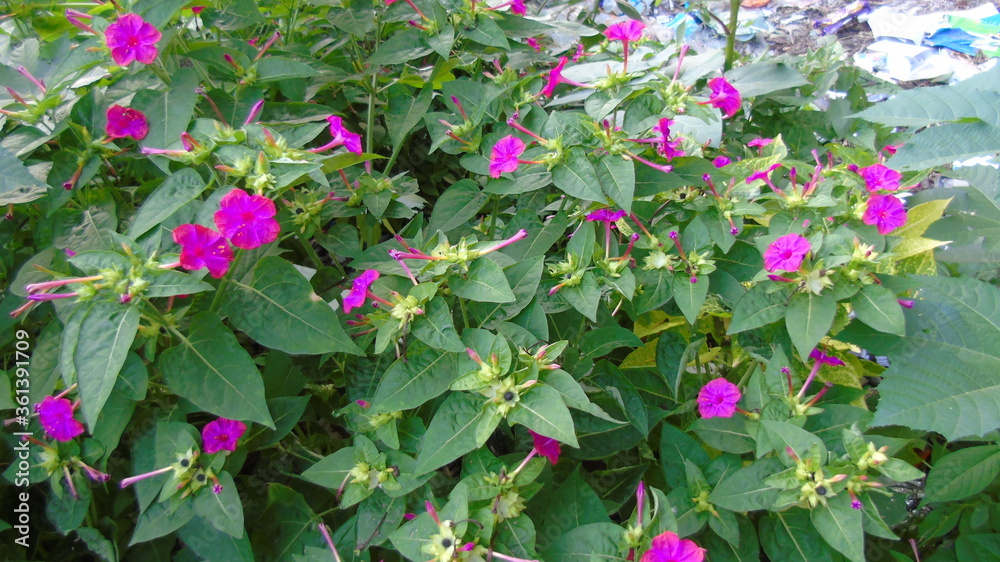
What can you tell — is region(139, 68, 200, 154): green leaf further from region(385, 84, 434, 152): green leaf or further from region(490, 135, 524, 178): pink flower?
region(490, 135, 524, 178): pink flower

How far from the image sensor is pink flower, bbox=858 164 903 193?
54.0 inches

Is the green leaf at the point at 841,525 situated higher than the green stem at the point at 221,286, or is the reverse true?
the green stem at the point at 221,286

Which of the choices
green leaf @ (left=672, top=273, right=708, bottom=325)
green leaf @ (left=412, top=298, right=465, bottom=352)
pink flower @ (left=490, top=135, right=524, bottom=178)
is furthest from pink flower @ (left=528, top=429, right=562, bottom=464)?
pink flower @ (left=490, top=135, right=524, bottom=178)

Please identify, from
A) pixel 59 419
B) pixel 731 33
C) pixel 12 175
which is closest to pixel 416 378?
pixel 59 419

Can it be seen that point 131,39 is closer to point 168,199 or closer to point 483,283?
point 168,199

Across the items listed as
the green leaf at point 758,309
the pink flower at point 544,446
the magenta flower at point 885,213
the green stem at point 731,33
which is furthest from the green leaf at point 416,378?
the green stem at point 731,33

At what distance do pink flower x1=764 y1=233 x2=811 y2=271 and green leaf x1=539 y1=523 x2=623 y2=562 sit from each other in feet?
1.96

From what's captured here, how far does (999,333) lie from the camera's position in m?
1.30

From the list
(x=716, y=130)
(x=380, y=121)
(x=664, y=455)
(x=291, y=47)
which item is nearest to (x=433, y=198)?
(x=380, y=121)

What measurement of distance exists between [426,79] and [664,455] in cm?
145

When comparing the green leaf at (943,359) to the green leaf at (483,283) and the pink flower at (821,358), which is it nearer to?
the pink flower at (821,358)

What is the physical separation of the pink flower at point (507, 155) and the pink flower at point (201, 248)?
613mm

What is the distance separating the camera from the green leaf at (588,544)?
117 cm

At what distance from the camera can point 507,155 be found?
1.47 m
